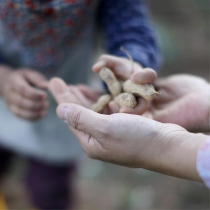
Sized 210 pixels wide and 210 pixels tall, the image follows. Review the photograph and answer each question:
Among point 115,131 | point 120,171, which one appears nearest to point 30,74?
point 115,131

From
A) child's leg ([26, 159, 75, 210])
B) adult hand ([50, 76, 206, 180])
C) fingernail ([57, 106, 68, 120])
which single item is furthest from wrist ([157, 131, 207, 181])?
child's leg ([26, 159, 75, 210])

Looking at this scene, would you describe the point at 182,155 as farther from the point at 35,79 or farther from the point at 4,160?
the point at 4,160

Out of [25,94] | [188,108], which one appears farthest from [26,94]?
[188,108]

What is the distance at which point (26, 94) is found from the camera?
1.13 m

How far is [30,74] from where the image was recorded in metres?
1.20

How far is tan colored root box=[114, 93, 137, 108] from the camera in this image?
965mm

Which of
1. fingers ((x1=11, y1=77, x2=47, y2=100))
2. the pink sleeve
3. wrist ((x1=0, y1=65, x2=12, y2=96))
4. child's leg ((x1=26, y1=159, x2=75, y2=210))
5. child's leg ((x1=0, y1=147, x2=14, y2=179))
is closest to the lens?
the pink sleeve

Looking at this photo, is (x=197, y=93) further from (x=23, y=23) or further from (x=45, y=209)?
(x=45, y=209)

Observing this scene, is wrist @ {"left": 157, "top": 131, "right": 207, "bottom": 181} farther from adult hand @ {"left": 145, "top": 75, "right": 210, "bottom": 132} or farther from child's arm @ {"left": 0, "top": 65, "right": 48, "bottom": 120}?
child's arm @ {"left": 0, "top": 65, "right": 48, "bottom": 120}

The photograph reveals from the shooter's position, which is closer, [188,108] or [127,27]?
[188,108]

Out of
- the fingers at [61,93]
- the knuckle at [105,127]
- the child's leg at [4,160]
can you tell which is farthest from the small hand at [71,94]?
the child's leg at [4,160]

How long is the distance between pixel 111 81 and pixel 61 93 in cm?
16

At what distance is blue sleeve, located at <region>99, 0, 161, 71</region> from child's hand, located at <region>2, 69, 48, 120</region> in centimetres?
31

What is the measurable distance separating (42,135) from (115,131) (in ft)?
2.34
